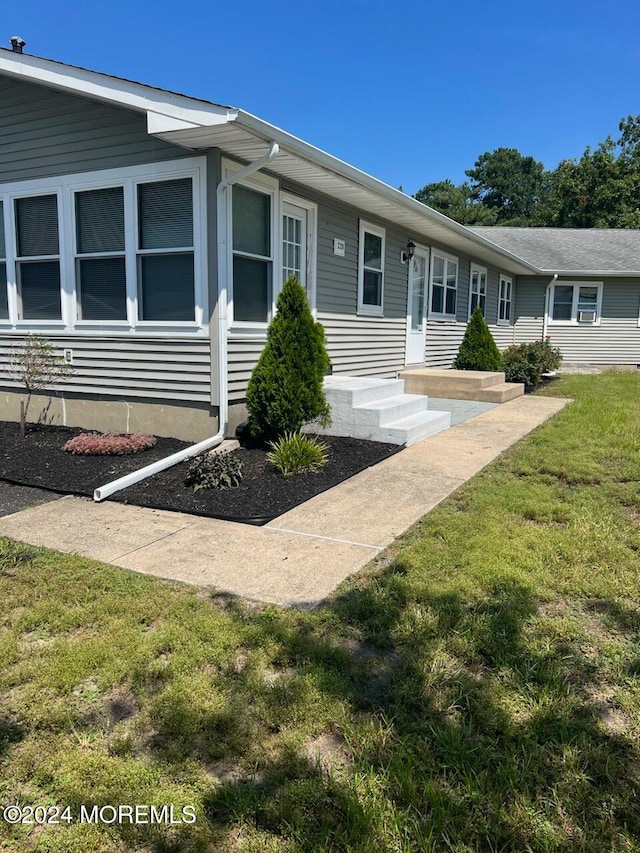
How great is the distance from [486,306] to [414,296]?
17.3 feet

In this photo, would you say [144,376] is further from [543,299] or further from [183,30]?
[543,299]

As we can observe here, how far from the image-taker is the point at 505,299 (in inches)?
704

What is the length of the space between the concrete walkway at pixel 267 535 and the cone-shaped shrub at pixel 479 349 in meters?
7.25

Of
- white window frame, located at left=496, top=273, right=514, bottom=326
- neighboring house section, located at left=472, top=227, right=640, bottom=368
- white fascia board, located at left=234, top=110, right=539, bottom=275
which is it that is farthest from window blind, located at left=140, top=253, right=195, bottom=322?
neighboring house section, located at left=472, top=227, right=640, bottom=368

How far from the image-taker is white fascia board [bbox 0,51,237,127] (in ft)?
16.4

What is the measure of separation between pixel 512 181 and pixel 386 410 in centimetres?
5951

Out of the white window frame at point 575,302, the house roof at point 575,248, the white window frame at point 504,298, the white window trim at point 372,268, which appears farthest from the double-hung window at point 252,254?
the white window frame at point 575,302

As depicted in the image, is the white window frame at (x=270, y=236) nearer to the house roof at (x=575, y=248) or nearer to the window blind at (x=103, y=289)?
the window blind at (x=103, y=289)

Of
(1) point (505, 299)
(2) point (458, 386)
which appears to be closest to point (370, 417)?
(2) point (458, 386)

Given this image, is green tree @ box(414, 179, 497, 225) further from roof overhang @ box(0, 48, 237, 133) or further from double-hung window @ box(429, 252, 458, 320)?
roof overhang @ box(0, 48, 237, 133)

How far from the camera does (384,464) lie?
19.5 feet

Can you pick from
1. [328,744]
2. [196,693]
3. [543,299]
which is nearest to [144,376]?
[196,693]

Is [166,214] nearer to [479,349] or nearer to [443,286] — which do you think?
[443,286]

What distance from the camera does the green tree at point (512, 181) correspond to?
190ft
